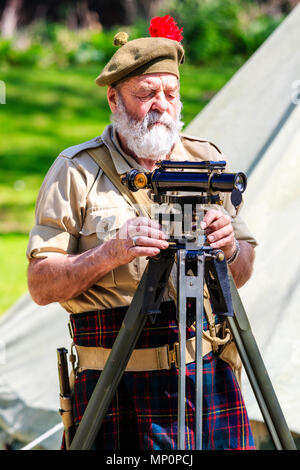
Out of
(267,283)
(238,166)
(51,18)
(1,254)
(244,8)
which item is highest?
(51,18)

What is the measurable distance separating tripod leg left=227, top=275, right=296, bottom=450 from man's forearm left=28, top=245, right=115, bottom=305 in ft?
1.07

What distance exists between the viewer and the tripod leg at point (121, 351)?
172 centimetres

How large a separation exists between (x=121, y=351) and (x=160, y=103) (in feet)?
2.18

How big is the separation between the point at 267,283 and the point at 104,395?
1480mm

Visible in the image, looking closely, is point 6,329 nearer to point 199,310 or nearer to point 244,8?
point 199,310

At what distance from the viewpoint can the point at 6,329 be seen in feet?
11.9

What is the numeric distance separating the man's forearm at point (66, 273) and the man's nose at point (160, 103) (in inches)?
16.2

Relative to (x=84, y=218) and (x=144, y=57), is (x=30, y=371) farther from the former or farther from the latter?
(x=144, y=57)

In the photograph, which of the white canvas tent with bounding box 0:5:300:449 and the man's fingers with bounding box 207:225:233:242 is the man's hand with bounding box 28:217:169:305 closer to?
the man's fingers with bounding box 207:225:233:242

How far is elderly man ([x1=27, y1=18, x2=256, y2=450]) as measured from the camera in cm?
191

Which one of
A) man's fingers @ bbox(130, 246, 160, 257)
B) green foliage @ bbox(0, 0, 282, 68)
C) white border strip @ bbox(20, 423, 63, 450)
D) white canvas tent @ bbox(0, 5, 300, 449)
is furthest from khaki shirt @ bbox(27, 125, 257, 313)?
green foliage @ bbox(0, 0, 282, 68)

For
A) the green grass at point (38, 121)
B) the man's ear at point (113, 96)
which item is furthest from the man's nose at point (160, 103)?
the green grass at point (38, 121)

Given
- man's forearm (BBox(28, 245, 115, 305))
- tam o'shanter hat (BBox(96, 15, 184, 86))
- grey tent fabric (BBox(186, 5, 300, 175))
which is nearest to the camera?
man's forearm (BBox(28, 245, 115, 305))
